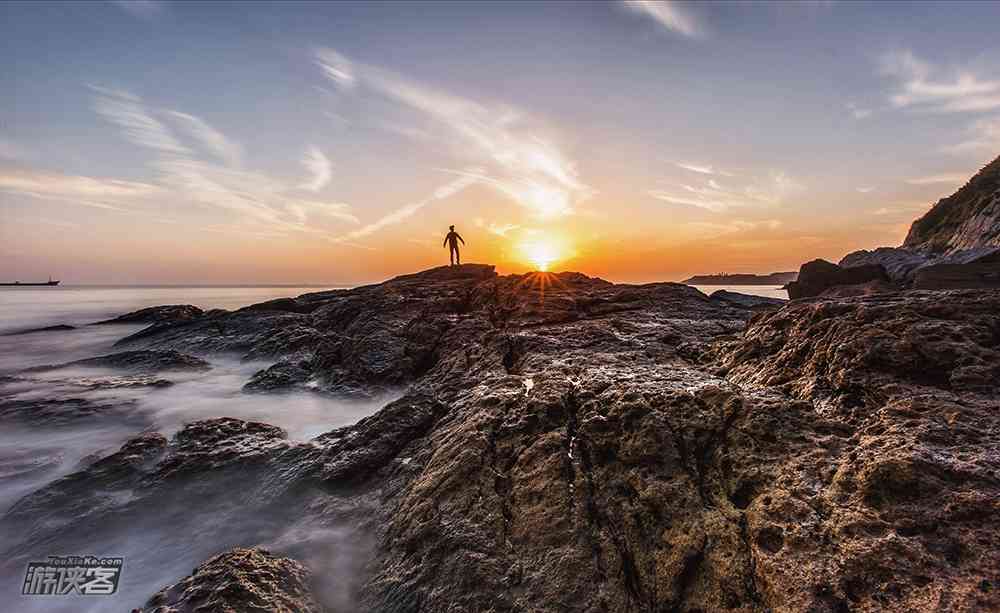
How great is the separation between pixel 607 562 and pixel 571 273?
13402mm

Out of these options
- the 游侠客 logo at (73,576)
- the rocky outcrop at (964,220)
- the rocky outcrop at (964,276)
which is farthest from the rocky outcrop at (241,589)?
the rocky outcrop at (964,220)

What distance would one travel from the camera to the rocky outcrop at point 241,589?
368 centimetres

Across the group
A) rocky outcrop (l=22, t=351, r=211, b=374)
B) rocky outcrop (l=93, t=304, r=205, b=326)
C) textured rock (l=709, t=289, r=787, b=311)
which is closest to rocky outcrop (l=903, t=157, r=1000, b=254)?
textured rock (l=709, t=289, r=787, b=311)

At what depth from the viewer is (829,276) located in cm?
1830

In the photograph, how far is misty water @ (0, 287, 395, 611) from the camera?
5313 millimetres

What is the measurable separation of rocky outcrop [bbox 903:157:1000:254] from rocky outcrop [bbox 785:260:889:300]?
11.9 m

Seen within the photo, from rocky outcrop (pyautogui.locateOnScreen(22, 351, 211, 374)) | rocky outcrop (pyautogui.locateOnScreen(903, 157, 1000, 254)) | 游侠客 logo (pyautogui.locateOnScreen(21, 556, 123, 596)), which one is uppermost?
rocky outcrop (pyautogui.locateOnScreen(903, 157, 1000, 254))

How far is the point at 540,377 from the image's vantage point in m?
6.69

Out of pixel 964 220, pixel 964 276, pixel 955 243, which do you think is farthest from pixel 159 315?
pixel 964 220

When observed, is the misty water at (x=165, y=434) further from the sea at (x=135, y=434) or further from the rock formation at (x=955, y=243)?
the rock formation at (x=955, y=243)

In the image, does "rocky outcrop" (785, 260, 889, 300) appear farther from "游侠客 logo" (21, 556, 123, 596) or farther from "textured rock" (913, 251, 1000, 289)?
"游侠客 logo" (21, 556, 123, 596)

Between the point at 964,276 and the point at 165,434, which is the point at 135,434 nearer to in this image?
the point at 165,434

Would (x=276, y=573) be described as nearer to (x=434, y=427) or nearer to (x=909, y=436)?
(x=434, y=427)

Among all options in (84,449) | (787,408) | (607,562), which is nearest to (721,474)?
(787,408)
